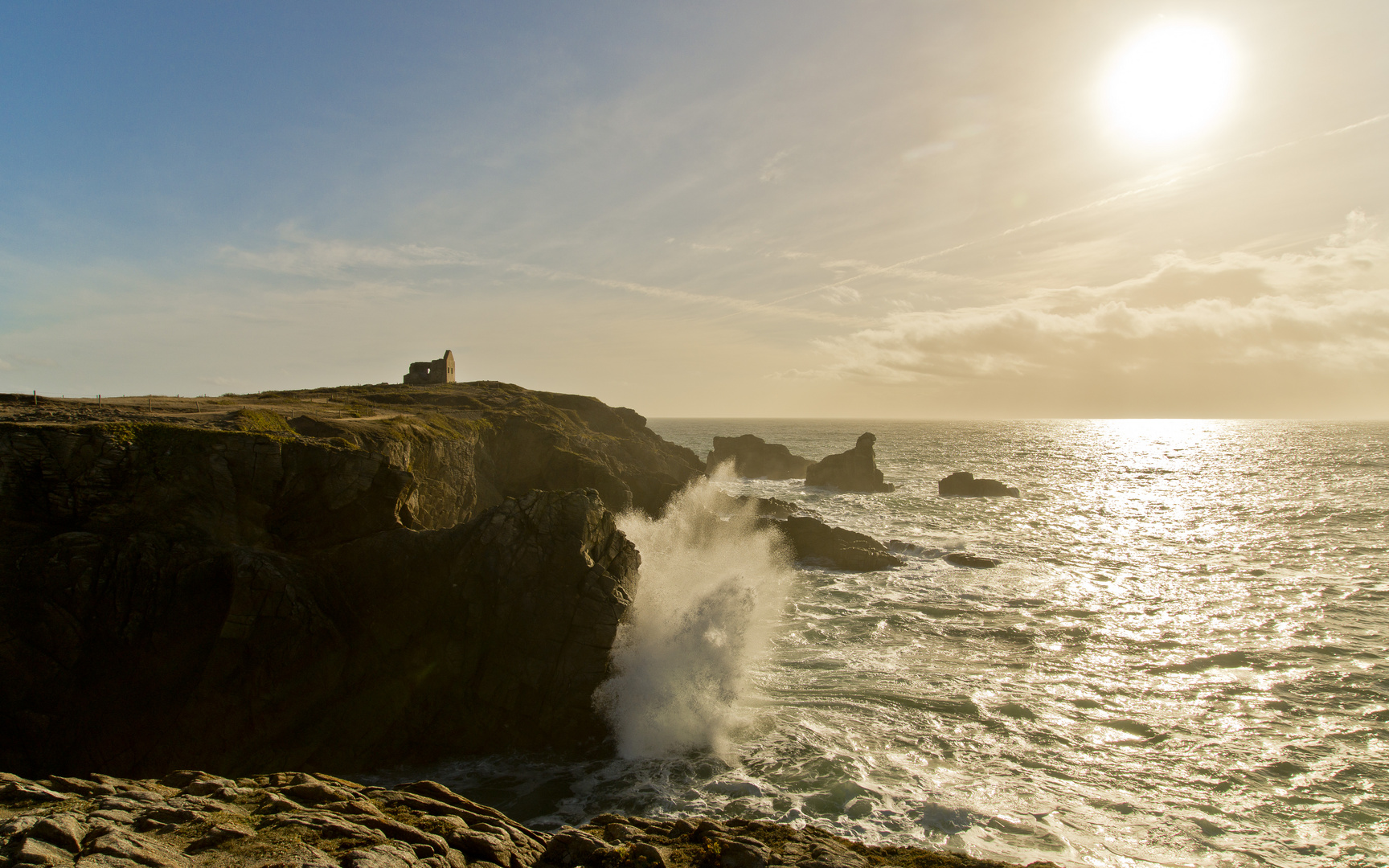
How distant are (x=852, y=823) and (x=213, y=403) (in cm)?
3170

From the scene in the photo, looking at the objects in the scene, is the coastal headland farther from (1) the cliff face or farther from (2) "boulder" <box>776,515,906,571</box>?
(2) "boulder" <box>776,515,906,571</box>

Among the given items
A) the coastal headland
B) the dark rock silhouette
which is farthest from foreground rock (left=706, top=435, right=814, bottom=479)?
the coastal headland

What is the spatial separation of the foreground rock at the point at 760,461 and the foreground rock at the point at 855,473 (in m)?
10.1

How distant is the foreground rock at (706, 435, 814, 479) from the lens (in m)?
82.0

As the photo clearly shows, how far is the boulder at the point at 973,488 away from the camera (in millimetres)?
63000

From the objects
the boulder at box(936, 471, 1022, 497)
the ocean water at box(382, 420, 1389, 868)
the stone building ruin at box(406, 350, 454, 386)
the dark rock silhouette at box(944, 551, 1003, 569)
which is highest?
the stone building ruin at box(406, 350, 454, 386)

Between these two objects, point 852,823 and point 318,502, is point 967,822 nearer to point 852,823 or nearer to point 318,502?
point 852,823

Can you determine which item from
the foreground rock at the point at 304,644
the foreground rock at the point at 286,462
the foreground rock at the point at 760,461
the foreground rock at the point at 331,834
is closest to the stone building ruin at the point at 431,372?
the foreground rock at the point at 286,462

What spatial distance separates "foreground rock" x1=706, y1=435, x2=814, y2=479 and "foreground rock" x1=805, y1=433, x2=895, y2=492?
33.2 feet

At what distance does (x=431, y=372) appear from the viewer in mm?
61312

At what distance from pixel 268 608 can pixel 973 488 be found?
200ft

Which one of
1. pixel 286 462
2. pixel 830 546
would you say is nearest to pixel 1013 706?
pixel 830 546

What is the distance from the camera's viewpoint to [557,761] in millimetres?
16562

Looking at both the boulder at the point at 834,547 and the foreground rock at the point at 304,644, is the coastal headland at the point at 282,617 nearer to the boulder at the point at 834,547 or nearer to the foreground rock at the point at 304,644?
the foreground rock at the point at 304,644
